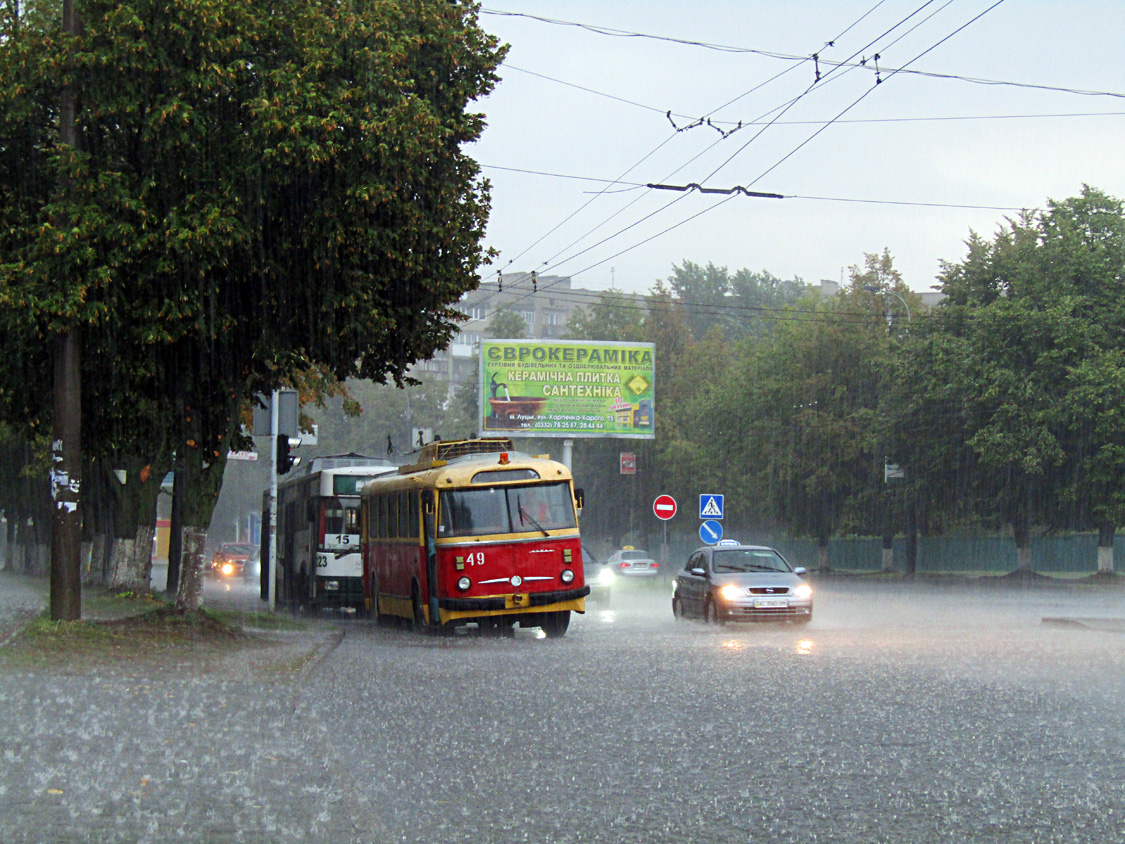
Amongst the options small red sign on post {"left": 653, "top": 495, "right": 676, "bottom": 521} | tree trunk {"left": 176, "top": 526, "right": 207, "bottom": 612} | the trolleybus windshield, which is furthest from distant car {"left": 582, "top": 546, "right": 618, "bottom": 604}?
tree trunk {"left": 176, "top": 526, "right": 207, "bottom": 612}

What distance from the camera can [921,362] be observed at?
5178cm

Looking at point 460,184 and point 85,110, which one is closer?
point 85,110

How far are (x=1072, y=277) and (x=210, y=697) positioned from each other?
40.6m

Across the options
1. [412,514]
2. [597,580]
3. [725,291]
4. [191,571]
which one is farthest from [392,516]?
[725,291]

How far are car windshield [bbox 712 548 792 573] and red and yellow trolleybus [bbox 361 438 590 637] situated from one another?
3830 mm

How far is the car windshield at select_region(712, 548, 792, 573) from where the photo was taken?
24375 mm

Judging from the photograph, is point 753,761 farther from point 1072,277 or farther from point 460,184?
point 1072,277

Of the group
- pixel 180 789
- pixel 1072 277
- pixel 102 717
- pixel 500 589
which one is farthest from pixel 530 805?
pixel 1072 277

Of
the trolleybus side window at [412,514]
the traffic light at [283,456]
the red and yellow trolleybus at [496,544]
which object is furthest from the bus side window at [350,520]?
the red and yellow trolleybus at [496,544]

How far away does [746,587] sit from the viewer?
2333 cm

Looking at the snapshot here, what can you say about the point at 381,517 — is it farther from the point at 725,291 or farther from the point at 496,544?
the point at 725,291

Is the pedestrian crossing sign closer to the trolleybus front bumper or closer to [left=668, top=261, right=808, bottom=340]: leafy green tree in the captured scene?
the trolleybus front bumper

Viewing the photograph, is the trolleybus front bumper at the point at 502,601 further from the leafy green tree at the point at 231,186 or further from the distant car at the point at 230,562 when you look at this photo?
the distant car at the point at 230,562

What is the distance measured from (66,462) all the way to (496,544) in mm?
6402
